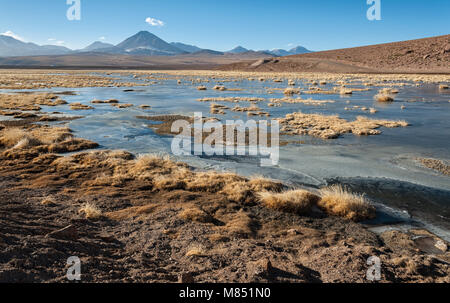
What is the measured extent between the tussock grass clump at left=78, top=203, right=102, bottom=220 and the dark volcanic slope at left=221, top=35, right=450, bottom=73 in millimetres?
87378

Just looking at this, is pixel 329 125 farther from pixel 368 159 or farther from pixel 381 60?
pixel 381 60

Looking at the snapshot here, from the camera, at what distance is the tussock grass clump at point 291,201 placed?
28.2 ft

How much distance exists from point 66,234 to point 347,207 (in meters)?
6.88

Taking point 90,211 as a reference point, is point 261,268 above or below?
below

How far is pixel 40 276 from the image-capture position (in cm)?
477

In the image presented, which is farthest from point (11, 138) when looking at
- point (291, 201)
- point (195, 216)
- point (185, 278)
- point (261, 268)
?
point (261, 268)

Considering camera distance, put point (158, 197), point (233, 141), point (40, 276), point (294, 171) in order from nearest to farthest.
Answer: point (40, 276)
point (158, 197)
point (294, 171)
point (233, 141)

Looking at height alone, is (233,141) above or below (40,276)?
above

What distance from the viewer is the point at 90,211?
798 cm

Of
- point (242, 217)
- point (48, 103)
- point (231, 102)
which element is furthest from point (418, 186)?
point (48, 103)
